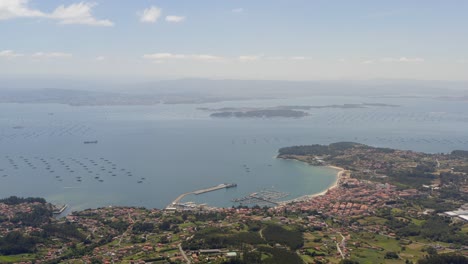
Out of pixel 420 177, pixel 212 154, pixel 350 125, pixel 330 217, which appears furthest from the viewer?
pixel 350 125

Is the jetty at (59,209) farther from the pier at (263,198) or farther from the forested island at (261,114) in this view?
the forested island at (261,114)

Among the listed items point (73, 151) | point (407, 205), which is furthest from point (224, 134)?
point (407, 205)

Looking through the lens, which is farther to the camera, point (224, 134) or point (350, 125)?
point (350, 125)

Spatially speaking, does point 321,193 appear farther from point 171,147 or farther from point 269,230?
point 171,147

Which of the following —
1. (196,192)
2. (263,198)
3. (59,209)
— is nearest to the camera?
(59,209)

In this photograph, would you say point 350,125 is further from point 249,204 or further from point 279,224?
point 279,224

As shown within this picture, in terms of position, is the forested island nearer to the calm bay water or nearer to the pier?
the calm bay water

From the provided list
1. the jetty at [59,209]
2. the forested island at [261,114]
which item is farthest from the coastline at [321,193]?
the forested island at [261,114]

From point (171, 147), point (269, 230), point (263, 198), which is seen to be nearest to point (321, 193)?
point (263, 198)
